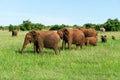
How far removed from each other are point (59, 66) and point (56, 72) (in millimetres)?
1277

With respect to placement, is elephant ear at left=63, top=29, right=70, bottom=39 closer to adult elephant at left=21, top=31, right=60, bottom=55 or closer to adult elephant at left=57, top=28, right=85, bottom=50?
adult elephant at left=57, top=28, right=85, bottom=50

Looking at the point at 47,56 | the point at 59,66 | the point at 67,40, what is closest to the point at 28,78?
the point at 59,66

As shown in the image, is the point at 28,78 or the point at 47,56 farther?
the point at 47,56

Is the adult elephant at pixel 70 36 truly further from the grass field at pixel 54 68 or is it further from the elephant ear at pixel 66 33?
the grass field at pixel 54 68

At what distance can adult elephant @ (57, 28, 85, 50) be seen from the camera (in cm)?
2116

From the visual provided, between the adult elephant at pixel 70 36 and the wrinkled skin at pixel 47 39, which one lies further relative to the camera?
the adult elephant at pixel 70 36

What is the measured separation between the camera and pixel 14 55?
1731 centimetres

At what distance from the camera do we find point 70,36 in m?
21.3

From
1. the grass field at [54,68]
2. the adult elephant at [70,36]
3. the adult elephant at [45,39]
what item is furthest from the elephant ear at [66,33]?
the grass field at [54,68]

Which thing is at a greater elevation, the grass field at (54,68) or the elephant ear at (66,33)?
the elephant ear at (66,33)

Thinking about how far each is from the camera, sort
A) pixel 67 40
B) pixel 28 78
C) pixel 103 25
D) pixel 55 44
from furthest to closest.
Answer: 1. pixel 103 25
2. pixel 67 40
3. pixel 55 44
4. pixel 28 78

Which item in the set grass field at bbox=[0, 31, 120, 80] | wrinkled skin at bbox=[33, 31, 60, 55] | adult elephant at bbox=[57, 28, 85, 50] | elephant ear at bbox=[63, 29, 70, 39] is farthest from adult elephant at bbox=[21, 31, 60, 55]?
elephant ear at bbox=[63, 29, 70, 39]

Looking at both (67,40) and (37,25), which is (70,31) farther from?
(37,25)

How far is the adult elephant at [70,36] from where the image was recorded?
2116cm
